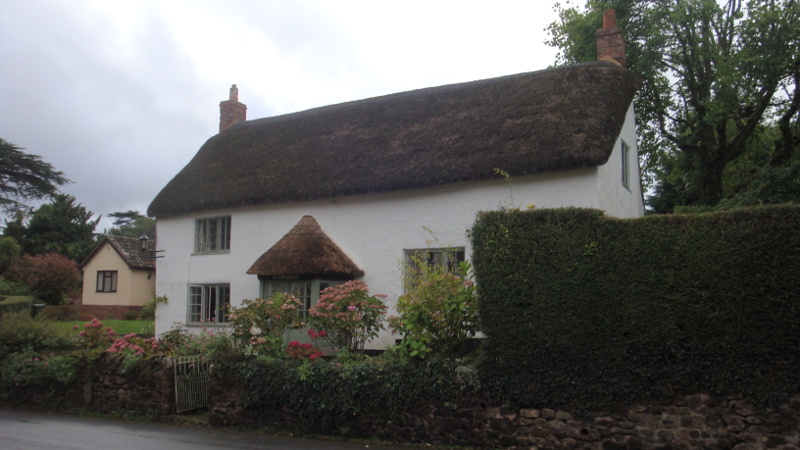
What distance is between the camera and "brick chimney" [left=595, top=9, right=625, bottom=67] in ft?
52.7

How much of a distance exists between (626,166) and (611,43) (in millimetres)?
3608

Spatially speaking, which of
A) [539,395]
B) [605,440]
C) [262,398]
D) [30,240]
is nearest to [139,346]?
[262,398]

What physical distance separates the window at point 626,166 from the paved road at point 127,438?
9.51 m

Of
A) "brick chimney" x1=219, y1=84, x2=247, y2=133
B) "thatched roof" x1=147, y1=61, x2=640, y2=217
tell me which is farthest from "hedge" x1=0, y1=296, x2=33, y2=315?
"brick chimney" x1=219, y1=84, x2=247, y2=133

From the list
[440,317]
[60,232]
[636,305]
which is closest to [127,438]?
[440,317]

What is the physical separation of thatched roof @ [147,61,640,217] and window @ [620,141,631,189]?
128 centimetres

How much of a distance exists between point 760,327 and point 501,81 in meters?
10.9

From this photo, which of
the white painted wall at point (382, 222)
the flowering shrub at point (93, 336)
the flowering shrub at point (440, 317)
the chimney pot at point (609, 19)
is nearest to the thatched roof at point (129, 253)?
the white painted wall at point (382, 222)

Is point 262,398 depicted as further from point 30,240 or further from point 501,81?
point 30,240

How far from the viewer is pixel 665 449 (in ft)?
23.3

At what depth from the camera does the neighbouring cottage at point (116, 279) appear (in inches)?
1399

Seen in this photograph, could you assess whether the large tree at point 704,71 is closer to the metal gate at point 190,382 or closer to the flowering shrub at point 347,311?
the flowering shrub at point 347,311

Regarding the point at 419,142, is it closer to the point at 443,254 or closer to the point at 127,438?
the point at 443,254

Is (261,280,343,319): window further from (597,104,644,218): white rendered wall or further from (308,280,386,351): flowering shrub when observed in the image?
(597,104,644,218): white rendered wall
